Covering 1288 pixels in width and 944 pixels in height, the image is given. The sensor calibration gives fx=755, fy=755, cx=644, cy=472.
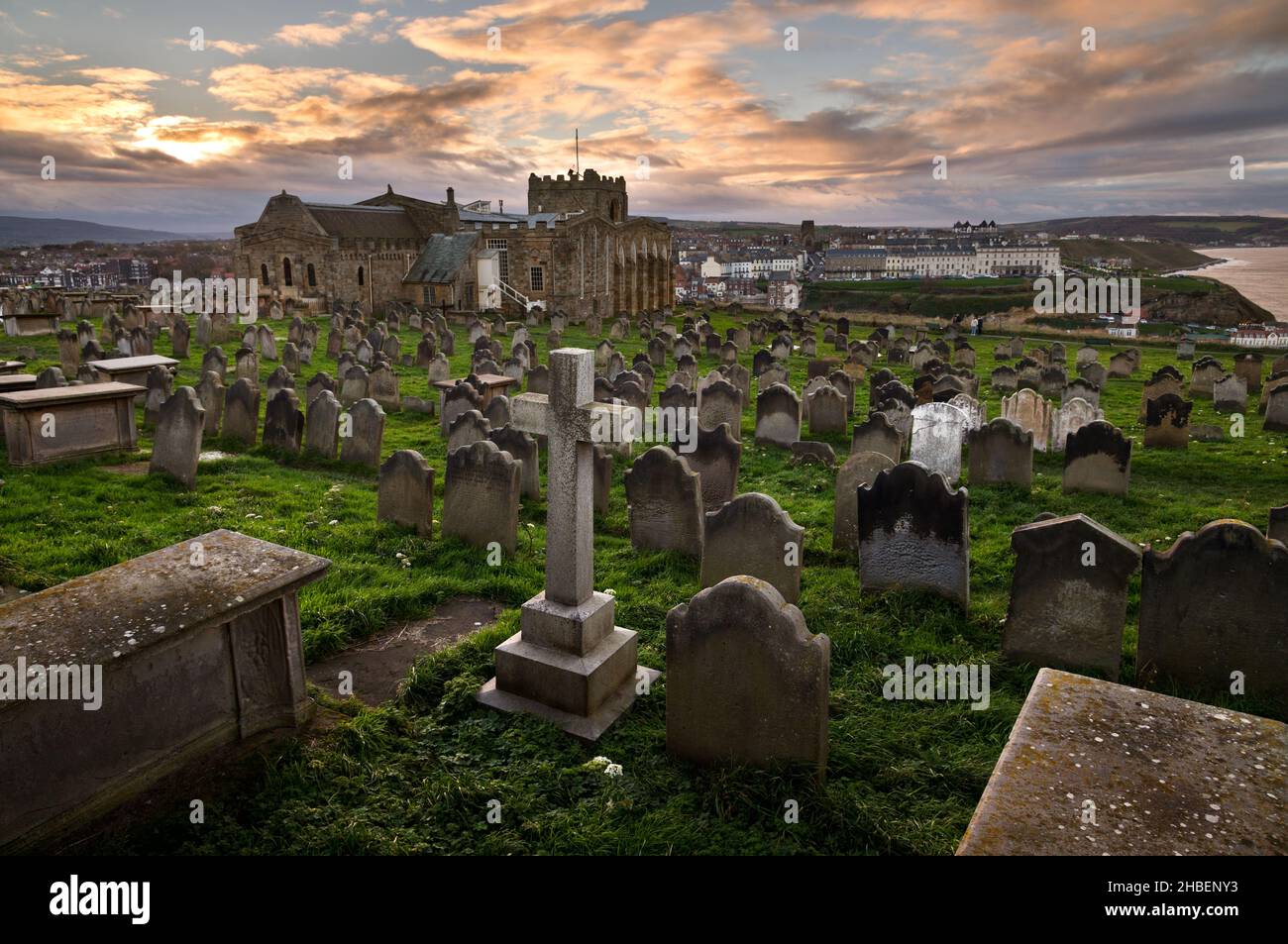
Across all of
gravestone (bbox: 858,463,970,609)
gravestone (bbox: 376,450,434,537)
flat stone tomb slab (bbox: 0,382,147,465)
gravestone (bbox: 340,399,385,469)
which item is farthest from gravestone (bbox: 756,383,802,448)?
flat stone tomb slab (bbox: 0,382,147,465)

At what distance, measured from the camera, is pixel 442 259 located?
4122 cm

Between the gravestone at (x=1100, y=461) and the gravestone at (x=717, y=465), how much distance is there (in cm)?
441

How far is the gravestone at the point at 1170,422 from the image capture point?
12.4 m

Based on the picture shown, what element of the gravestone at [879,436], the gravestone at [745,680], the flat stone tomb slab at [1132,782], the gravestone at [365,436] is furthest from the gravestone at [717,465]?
the flat stone tomb slab at [1132,782]

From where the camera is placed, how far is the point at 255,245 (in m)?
39.2

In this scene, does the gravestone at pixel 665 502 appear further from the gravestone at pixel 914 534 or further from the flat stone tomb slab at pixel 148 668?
the flat stone tomb slab at pixel 148 668

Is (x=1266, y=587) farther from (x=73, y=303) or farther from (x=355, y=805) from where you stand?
(x=73, y=303)

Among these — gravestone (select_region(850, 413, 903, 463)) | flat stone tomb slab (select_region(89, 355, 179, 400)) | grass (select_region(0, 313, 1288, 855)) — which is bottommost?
grass (select_region(0, 313, 1288, 855))

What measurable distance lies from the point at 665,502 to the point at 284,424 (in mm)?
6660

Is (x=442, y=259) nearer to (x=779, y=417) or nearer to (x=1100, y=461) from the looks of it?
(x=779, y=417)

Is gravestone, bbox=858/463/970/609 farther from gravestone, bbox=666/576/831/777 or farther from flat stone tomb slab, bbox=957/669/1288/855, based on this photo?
flat stone tomb slab, bbox=957/669/1288/855

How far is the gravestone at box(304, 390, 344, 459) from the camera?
10695 millimetres

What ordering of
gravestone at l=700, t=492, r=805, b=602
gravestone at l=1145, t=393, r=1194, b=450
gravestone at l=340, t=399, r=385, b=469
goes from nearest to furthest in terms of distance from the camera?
gravestone at l=700, t=492, r=805, b=602 → gravestone at l=340, t=399, r=385, b=469 → gravestone at l=1145, t=393, r=1194, b=450

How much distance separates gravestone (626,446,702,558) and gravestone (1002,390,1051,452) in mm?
7195
